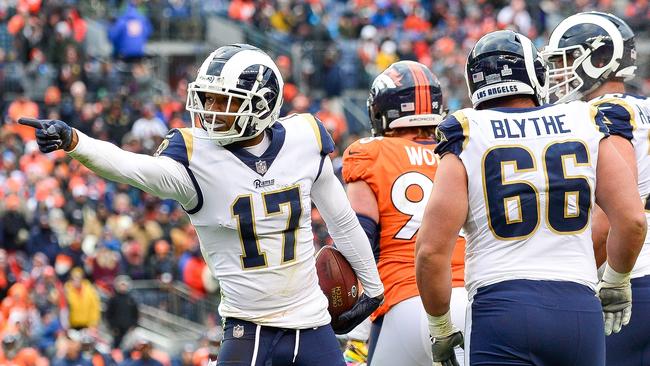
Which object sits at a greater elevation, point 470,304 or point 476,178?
point 476,178

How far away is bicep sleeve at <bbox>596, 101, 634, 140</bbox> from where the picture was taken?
559 centimetres

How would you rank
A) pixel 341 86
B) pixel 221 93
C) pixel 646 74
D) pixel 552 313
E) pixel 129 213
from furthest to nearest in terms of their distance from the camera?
pixel 646 74
pixel 341 86
pixel 129 213
pixel 221 93
pixel 552 313

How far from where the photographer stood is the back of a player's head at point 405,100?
21.2 ft

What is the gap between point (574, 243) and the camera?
4895mm

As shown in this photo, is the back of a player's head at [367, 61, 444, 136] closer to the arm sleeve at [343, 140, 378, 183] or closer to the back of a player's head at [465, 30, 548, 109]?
the arm sleeve at [343, 140, 378, 183]

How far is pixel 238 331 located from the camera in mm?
5430

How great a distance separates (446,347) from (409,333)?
885 mm

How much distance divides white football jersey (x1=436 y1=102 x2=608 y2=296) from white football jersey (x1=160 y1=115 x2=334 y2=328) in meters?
0.83

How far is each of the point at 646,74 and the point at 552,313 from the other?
764 inches

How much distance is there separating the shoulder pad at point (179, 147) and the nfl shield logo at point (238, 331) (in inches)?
27.8

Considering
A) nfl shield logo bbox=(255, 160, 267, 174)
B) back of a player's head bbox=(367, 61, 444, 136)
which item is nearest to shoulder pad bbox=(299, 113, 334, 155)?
nfl shield logo bbox=(255, 160, 267, 174)

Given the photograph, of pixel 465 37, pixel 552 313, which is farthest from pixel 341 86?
pixel 552 313

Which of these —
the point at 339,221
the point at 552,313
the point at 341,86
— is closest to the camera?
the point at 552,313

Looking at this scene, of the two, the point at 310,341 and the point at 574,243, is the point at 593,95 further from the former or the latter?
the point at 310,341
